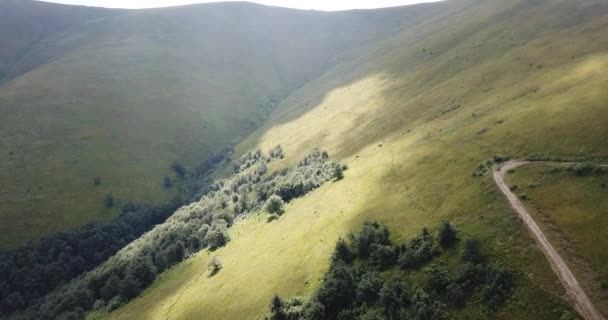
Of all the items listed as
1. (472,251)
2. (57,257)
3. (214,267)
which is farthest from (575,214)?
(57,257)

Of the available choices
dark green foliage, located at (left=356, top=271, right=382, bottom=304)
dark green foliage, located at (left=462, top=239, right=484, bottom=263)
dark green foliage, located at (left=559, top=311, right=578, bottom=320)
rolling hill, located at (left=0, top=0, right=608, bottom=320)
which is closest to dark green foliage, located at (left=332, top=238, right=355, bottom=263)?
rolling hill, located at (left=0, top=0, right=608, bottom=320)

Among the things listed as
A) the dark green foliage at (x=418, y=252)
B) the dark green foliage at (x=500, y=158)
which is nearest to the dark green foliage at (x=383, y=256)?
the dark green foliage at (x=418, y=252)

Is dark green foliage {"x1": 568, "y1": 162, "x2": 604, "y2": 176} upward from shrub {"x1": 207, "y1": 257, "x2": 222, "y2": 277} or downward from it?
upward

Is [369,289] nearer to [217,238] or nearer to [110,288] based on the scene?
[217,238]

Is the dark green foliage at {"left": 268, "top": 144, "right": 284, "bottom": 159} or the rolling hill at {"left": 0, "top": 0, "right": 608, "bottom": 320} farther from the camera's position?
the dark green foliage at {"left": 268, "top": 144, "right": 284, "bottom": 159}

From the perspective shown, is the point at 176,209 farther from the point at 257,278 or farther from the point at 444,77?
the point at 444,77

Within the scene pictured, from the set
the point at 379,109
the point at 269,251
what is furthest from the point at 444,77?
the point at 269,251

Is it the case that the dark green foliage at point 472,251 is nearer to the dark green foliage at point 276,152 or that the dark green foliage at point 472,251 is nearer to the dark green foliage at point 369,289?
the dark green foliage at point 369,289

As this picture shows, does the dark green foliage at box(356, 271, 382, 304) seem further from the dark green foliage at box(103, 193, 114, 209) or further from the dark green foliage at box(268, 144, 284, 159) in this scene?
the dark green foliage at box(103, 193, 114, 209)
